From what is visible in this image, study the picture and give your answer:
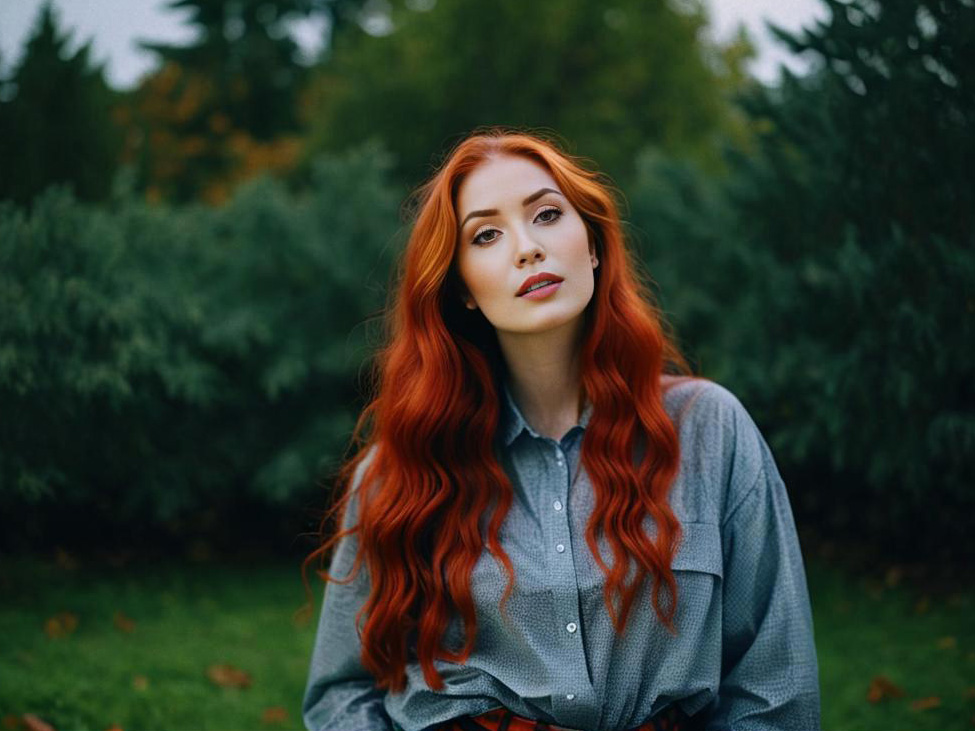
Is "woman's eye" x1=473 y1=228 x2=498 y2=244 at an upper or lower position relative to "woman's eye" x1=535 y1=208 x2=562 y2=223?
lower

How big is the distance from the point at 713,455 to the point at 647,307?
55 cm

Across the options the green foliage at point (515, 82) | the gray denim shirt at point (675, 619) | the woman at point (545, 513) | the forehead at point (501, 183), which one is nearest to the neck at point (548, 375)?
the woman at point (545, 513)

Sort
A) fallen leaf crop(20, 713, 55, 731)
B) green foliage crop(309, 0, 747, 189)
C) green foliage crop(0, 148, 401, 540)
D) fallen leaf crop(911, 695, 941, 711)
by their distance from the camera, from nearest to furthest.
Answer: fallen leaf crop(20, 713, 55, 731) → fallen leaf crop(911, 695, 941, 711) → green foliage crop(0, 148, 401, 540) → green foliage crop(309, 0, 747, 189)

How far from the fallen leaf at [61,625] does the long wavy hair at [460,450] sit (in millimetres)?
2640

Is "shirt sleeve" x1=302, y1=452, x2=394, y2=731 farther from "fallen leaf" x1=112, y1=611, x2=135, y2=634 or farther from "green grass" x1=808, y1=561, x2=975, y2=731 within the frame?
"fallen leaf" x1=112, y1=611, x2=135, y2=634

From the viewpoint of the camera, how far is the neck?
227cm

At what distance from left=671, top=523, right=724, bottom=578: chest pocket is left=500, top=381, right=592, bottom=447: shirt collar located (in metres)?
0.38

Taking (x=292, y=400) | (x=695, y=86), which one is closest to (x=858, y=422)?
(x=292, y=400)

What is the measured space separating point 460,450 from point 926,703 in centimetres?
229

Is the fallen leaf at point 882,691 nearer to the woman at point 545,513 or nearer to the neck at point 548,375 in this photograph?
the woman at point 545,513

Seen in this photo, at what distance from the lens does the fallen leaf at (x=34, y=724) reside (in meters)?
3.03

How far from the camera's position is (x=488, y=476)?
2.17 m

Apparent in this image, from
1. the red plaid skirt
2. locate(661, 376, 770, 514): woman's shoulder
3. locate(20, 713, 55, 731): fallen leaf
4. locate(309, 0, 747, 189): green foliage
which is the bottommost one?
locate(20, 713, 55, 731): fallen leaf

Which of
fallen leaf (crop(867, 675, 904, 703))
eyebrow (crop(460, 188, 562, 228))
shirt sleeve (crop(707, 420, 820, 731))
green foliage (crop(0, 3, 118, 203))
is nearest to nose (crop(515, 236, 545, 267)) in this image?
eyebrow (crop(460, 188, 562, 228))
